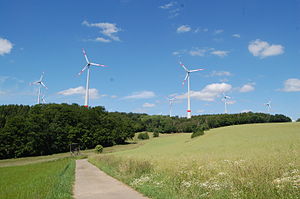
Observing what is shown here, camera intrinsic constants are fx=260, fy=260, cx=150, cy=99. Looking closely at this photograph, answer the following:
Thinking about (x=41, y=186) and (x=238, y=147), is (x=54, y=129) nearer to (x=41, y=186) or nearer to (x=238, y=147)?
(x=238, y=147)

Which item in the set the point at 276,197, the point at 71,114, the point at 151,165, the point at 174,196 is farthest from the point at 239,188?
the point at 71,114

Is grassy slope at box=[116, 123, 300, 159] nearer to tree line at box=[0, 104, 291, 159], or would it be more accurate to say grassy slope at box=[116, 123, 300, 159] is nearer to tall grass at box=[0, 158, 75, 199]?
tall grass at box=[0, 158, 75, 199]

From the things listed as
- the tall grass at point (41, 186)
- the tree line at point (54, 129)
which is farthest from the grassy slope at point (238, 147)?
the tree line at point (54, 129)

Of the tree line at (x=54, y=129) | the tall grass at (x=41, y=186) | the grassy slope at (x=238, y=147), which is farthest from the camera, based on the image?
the tree line at (x=54, y=129)

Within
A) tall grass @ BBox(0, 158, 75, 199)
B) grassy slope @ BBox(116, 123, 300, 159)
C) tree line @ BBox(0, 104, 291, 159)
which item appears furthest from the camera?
tree line @ BBox(0, 104, 291, 159)

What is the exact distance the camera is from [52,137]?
75125 mm

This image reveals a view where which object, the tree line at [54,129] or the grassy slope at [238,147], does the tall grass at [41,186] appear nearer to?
the grassy slope at [238,147]

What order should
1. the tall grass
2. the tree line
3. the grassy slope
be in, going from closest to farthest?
the tall grass < the grassy slope < the tree line

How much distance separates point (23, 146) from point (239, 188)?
69224 mm

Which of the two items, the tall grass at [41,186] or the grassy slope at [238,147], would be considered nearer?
the tall grass at [41,186]

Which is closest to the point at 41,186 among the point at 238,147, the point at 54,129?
the point at 238,147

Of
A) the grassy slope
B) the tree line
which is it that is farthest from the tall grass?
the tree line

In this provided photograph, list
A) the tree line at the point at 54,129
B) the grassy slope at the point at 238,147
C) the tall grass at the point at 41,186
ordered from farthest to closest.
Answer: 1. the tree line at the point at 54,129
2. the grassy slope at the point at 238,147
3. the tall grass at the point at 41,186

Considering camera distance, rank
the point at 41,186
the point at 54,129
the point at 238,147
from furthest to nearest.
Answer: the point at 54,129 → the point at 238,147 → the point at 41,186
